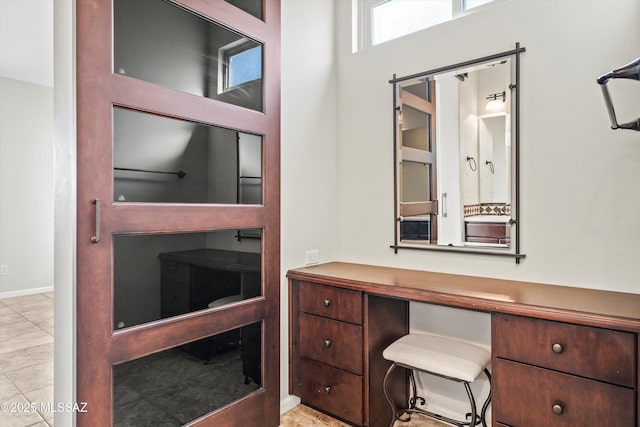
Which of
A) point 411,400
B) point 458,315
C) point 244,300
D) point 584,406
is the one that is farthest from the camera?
point 411,400

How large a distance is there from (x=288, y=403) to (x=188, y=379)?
2.52 ft

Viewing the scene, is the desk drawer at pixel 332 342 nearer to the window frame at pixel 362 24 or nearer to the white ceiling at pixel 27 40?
the window frame at pixel 362 24

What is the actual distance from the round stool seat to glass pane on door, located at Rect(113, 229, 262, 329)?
827mm

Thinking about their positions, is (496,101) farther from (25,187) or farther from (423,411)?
(25,187)

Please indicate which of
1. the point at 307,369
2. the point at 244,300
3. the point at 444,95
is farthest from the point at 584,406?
the point at 444,95

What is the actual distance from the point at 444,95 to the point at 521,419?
1.71 m

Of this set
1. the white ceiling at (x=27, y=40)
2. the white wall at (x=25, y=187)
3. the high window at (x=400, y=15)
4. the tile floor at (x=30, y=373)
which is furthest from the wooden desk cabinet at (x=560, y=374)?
the white wall at (x=25, y=187)

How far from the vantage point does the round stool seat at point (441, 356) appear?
1675 millimetres

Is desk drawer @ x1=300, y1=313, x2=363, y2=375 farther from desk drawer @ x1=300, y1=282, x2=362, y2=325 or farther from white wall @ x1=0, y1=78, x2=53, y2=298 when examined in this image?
white wall @ x1=0, y1=78, x2=53, y2=298

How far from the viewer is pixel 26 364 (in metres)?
2.88

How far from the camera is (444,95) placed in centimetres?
222

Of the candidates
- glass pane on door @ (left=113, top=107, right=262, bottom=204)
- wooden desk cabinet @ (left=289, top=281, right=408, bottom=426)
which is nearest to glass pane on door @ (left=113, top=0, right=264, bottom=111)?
glass pane on door @ (left=113, top=107, right=262, bottom=204)

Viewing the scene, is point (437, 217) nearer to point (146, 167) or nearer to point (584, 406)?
point (584, 406)

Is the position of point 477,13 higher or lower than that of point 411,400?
higher
